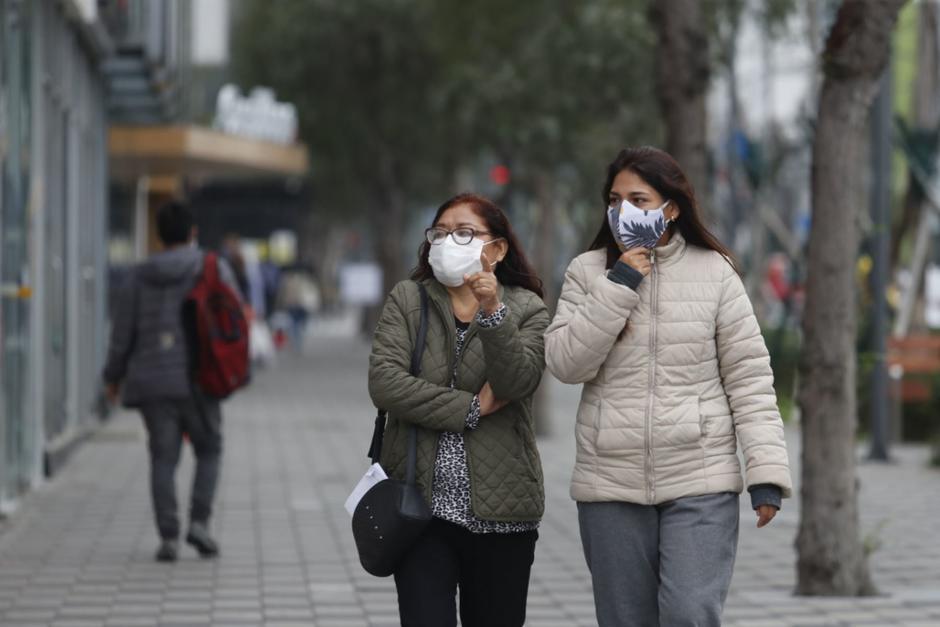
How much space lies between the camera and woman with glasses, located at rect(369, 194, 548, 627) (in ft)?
17.1

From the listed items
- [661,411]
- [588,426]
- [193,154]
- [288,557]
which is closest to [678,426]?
[661,411]

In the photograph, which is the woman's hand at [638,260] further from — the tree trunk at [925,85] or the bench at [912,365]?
the tree trunk at [925,85]

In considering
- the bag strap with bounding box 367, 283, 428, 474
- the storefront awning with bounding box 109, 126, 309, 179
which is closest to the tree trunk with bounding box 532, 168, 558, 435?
the storefront awning with bounding box 109, 126, 309, 179

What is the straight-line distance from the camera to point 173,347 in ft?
32.4

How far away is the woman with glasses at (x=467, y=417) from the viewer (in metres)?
5.21

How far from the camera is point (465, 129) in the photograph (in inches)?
1051

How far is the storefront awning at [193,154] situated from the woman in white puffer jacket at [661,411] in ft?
59.8

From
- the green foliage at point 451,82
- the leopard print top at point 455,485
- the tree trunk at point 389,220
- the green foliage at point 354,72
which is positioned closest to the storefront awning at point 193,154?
the green foliage at point 451,82

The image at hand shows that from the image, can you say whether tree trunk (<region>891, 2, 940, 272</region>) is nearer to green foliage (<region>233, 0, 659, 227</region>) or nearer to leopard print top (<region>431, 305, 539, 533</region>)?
green foliage (<region>233, 0, 659, 227</region>)

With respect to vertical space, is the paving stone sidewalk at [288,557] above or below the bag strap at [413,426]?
below

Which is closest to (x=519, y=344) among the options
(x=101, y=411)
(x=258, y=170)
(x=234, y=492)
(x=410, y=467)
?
(x=410, y=467)

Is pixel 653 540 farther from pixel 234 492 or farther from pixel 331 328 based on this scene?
pixel 331 328

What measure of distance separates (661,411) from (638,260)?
39 centimetres

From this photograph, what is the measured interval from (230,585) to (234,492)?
13.8 feet
